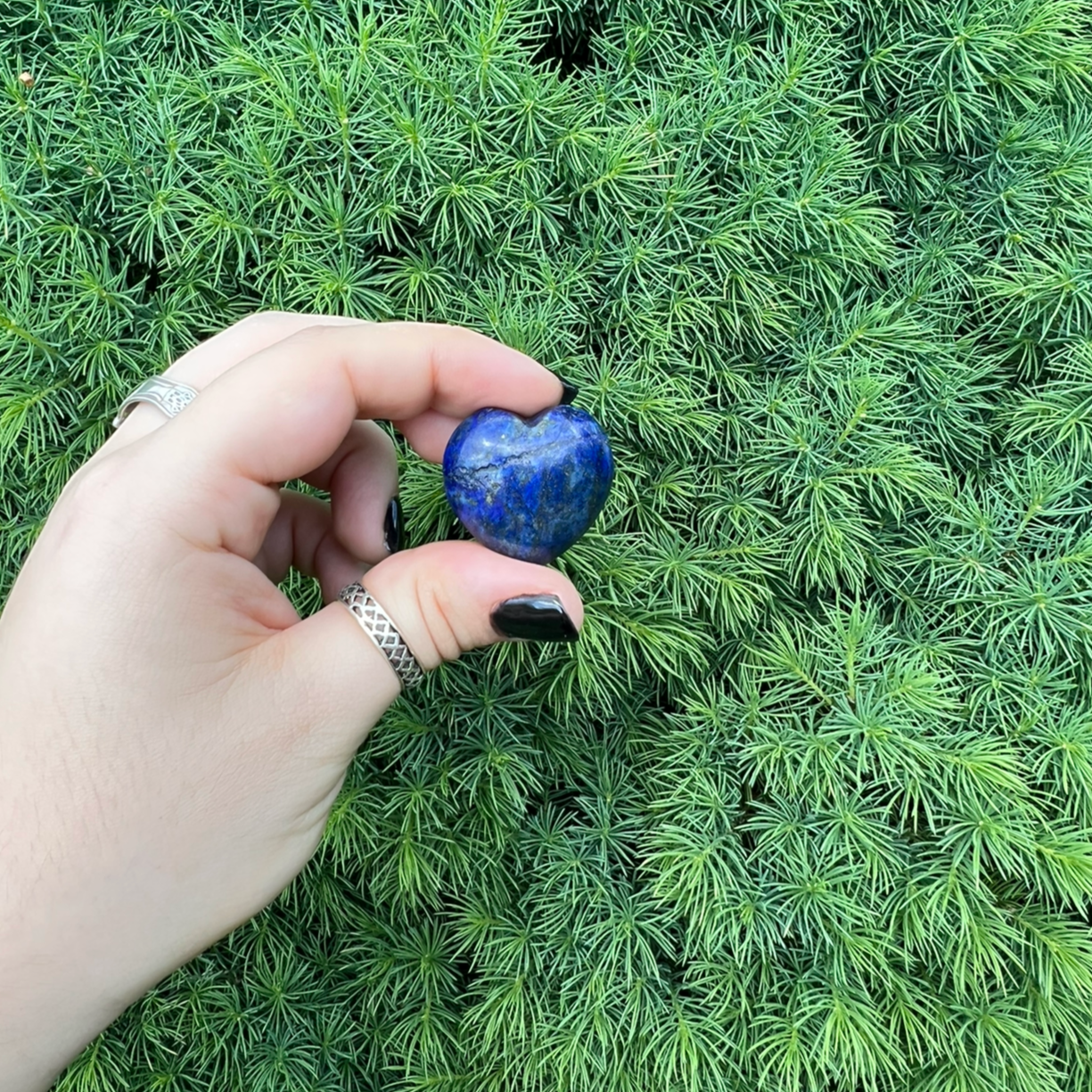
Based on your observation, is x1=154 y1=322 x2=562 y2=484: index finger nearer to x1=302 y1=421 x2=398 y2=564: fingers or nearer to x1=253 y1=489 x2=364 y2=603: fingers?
x1=302 y1=421 x2=398 y2=564: fingers

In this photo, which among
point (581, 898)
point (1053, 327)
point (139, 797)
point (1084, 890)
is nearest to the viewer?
point (139, 797)

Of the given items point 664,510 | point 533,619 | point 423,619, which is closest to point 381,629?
point 423,619

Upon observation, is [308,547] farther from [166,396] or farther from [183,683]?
[183,683]

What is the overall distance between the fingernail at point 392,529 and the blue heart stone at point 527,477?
0.12 meters

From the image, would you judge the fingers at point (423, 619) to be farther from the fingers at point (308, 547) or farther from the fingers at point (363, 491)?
the fingers at point (308, 547)

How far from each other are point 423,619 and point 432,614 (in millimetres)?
12

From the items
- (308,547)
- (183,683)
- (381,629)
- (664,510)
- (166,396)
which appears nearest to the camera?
(183,683)

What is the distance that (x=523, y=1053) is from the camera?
4.67 ft

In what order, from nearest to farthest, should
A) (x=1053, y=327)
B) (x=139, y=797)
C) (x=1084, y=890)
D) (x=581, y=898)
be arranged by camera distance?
1. (x=139, y=797)
2. (x=1084, y=890)
3. (x=581, y=898)
4. (x=1053, y=327)

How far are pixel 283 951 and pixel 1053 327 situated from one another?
5.80ft

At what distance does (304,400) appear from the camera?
3.46ft

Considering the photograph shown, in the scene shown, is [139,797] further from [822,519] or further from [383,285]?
[822,519]

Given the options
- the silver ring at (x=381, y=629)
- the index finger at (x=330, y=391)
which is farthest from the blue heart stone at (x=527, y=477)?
the silver ring at (x=381, y=629)

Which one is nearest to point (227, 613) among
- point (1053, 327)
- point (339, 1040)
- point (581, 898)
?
point (581, 898)
